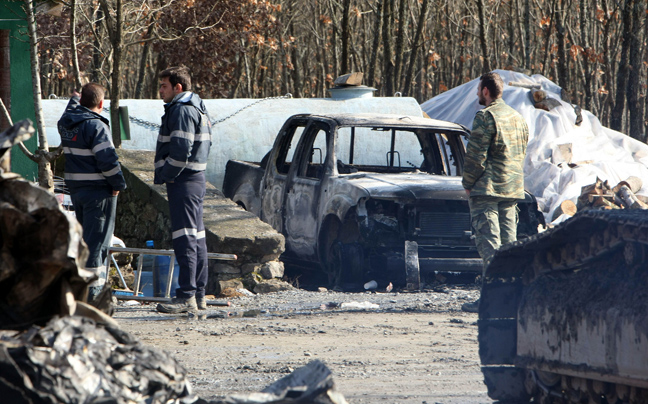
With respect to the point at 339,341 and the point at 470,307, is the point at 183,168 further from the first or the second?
the point at 470,307

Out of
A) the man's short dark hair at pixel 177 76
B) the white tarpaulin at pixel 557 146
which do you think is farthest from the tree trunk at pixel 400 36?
the man's short dark hair at pixel 177 76

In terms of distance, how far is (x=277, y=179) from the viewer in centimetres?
1068

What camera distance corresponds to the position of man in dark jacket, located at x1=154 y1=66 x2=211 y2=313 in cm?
730

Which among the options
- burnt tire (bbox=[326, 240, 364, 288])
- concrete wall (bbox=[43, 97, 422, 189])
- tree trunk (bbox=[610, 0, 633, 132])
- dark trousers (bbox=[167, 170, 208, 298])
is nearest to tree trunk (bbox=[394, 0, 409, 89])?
tree trunk (bbox=[610, 0, 633, 132])

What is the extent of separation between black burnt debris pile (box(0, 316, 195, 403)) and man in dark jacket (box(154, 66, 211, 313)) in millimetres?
4450

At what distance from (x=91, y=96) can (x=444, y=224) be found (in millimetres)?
3986

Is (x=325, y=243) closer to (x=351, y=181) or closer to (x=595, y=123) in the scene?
(x=351, y=181)

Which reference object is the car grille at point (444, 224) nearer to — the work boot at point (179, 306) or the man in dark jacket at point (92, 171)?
the work boot at point (179, 306)

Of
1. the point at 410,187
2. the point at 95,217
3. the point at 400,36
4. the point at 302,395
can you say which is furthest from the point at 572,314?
the point at 400,36

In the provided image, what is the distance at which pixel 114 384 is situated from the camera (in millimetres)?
2730

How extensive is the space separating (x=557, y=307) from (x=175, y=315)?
421 centimetres

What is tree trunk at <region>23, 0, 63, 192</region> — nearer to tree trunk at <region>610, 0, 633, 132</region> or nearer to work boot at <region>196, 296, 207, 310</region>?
work boot at <region>196, 296, 207, 310</region>

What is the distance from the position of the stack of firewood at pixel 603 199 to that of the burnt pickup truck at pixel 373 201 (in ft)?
11.9

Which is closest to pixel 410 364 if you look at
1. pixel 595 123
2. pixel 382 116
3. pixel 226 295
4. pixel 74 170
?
pixel 74 170
